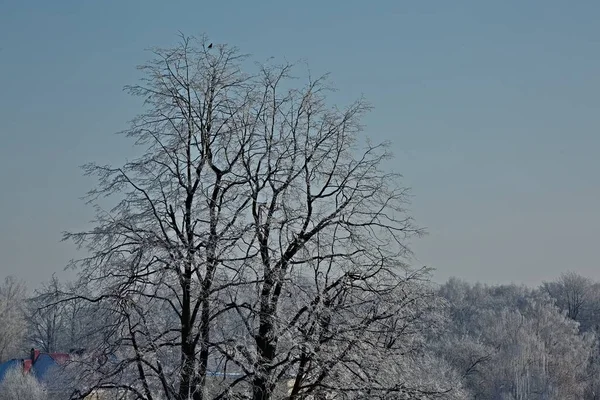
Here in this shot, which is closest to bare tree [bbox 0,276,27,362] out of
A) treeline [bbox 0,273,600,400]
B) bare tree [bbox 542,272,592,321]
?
treeline [bbox 0,273,600,400]

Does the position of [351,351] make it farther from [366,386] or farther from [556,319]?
[556,319]

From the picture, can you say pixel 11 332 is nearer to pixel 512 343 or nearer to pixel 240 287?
pixel 512 343

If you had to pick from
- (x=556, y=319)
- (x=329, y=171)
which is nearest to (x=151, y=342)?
(x=329, y=171)

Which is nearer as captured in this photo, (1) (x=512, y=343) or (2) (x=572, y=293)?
(1) (x=512, y=343)

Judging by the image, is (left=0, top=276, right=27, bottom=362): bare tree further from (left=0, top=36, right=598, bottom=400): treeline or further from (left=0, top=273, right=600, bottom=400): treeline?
(left=0, top=36, right=598, bottom=400): treeline

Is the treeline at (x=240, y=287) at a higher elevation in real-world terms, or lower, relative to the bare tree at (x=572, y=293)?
lower

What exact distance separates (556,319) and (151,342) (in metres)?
50.1

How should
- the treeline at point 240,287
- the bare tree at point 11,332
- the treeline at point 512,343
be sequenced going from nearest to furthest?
the treeline at point 240,287 → the treeline at point 512,343 → the bare tree at point 11,332

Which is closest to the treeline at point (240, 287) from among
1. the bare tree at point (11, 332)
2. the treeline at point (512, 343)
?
the treeline at point (512, 343)

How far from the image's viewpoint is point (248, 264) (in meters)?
12.9

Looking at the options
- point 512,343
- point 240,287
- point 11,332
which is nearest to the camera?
point 240,287

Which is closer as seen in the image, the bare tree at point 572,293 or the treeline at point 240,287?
the treeline at point 240,287

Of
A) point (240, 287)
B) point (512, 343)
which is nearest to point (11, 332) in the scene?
point (512, 343)

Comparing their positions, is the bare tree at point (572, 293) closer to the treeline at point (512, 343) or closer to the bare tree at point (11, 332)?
the treeline at point (512, 343)
